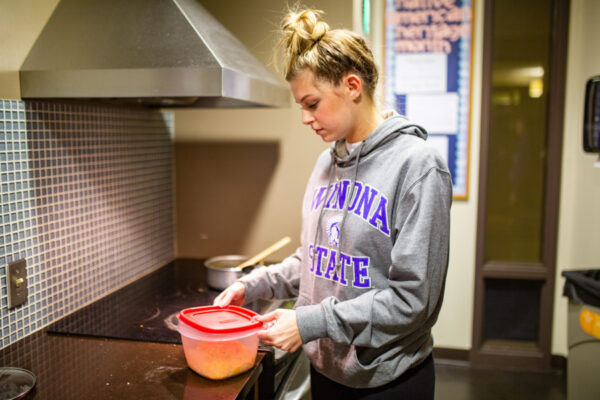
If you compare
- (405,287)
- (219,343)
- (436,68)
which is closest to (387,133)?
(405,287)

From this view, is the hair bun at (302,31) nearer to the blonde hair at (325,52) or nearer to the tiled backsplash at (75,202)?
the blonde hair at (325,52)

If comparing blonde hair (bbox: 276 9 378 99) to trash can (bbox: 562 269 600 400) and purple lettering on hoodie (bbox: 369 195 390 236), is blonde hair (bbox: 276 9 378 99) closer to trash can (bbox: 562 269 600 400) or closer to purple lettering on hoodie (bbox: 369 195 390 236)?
purple lettering on hoodie (bbox: 369 195 390 236)

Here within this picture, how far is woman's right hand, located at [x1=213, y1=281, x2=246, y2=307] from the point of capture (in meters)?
1.30

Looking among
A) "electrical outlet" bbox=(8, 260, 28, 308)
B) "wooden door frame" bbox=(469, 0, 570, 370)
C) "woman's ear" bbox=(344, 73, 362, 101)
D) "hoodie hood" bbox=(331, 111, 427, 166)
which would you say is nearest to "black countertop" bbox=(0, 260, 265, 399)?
"electrical outlet" bbox=(8, 260, 28, 308)

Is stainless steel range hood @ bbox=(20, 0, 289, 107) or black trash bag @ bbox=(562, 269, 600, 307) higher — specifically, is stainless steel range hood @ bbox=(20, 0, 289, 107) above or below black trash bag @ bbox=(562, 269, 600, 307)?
above

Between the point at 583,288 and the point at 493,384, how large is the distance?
1.17m

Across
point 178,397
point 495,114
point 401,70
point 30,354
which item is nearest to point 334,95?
point 178,397

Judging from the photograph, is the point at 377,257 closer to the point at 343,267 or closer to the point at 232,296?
the point at 343,267

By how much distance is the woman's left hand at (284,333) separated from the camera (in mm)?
1071

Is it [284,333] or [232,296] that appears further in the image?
[232,296]

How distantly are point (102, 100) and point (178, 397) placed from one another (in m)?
1.02

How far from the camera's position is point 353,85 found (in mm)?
1142

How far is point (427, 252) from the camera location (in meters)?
1.02

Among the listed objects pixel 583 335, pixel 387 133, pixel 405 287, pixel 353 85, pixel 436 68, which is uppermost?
pixel 436 68
